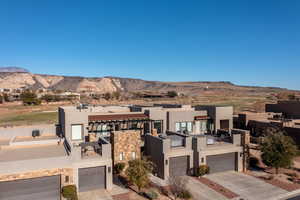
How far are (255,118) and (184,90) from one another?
13022 centimetres

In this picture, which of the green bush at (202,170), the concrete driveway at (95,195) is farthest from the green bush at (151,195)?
the green bush at (202,170)

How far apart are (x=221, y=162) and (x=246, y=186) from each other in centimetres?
371

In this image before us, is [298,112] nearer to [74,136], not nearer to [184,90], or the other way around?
[74,136]

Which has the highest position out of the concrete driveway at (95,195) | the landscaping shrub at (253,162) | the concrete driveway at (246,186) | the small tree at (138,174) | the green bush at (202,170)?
the small tree at (138,174)

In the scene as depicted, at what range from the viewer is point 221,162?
74.9 ft

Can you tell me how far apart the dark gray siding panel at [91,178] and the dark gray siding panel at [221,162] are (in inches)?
413

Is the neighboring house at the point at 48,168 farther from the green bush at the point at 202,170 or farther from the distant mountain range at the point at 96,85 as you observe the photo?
the distant mountain range at the point at 96,85

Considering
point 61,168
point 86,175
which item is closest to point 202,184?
point 86,175

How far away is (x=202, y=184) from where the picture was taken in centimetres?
1977

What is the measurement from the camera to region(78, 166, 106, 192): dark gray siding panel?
58.8ft

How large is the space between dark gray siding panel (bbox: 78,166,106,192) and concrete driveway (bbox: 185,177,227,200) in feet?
24.4

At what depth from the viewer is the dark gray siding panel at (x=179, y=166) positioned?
20859mm

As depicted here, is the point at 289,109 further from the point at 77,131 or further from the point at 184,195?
the point at 77,131

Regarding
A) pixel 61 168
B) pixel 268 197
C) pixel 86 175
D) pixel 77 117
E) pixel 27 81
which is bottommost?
pixel 268 197
